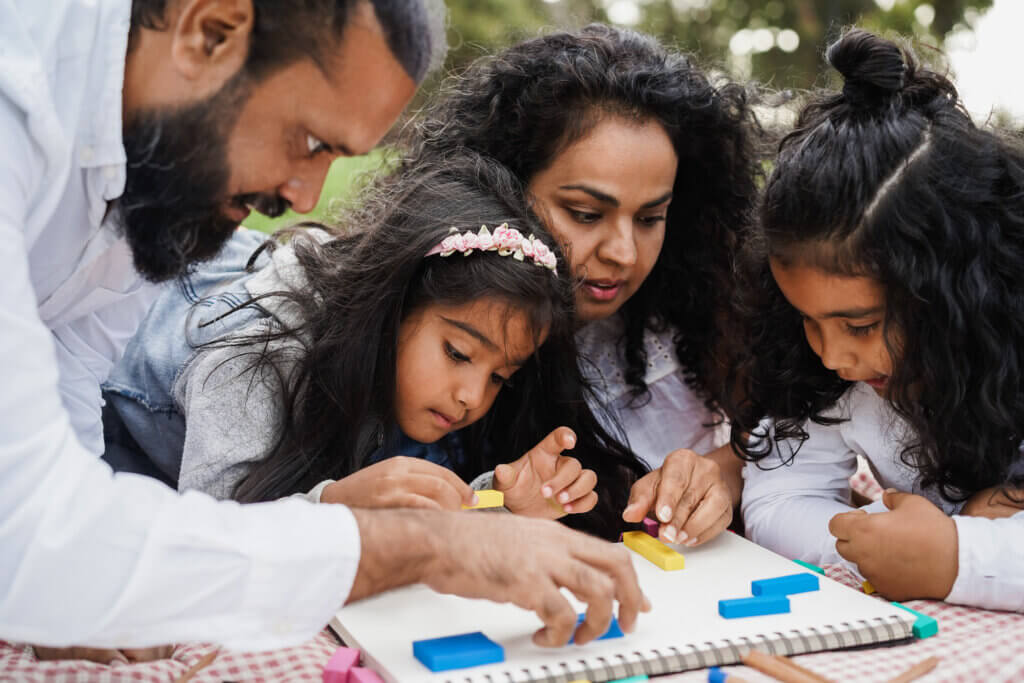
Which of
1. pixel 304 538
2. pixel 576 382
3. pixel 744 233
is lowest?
pixel 576 382

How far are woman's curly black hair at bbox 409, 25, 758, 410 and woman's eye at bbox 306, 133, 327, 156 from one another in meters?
0.95

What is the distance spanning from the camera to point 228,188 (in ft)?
3.36

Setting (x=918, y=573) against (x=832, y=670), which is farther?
(x=918, y=573)

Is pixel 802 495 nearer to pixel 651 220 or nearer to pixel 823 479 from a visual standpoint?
pixel 823 479

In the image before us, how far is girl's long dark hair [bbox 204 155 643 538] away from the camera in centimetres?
163

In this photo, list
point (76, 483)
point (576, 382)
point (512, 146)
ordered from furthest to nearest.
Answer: point (512, 146), point (576, 382), point (76, 483)

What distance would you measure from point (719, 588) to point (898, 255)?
56cm

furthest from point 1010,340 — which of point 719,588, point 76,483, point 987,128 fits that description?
point 76,483

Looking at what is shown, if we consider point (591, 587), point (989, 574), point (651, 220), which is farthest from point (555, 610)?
point (651, 220)

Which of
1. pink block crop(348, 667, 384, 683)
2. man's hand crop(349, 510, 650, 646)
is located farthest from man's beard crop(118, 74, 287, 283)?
pink block crop(348, 667, 384, 683)

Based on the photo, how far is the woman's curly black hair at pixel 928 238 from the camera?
58.2 inches

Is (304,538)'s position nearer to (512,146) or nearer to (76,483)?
(76,483)

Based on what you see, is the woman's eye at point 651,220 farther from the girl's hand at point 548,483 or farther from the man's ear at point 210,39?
the man's ear at point 210,39

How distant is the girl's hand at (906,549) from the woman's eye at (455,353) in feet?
2.04
